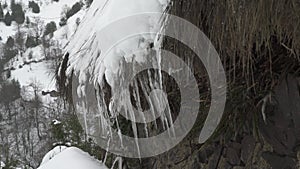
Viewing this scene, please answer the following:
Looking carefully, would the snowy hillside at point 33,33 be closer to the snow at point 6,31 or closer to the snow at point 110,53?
the snow at point 6,31

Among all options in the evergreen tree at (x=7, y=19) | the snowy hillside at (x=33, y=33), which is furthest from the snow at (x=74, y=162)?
the evergreen tree at (x=7, y=19)

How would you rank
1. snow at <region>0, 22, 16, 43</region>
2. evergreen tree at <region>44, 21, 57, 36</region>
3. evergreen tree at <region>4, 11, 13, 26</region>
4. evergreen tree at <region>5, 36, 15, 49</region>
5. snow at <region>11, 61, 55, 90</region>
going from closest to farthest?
snow at <region>11, 61, 55, 90</region>, evergreen tree at <region>44, 21, 57, 36</region>, evergreen tree at <region>5, 36, 15, 49</region>, snow at <region>0, 22, 16, 43</region>, evergreen tree at <region>4, 11, 13, 26</region>

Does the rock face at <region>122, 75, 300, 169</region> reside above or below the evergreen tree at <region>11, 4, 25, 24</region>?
below

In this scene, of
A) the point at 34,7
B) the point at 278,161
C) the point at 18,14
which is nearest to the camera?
the point at 278,161

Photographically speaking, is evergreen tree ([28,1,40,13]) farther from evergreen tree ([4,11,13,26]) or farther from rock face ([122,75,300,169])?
rock face ([122,75,300,169])

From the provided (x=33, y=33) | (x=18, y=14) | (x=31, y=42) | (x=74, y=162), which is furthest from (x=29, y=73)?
(x=74, y=162)

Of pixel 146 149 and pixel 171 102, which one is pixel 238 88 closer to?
pixel 171 102

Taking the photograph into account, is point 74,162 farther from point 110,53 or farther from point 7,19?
point 7,19

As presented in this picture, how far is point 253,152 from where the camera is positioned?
1.80 m

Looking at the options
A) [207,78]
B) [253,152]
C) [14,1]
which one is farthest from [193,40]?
[14,1]

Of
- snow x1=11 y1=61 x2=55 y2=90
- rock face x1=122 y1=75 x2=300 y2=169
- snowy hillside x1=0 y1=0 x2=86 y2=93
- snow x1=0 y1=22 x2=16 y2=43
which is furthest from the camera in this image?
snow x1=0 y1=22 x2=16 y2=43

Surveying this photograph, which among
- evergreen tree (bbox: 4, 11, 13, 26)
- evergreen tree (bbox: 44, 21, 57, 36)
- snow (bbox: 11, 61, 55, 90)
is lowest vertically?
snow (bbox: 11, 61, 55, 90)

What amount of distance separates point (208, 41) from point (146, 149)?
78 centimetres

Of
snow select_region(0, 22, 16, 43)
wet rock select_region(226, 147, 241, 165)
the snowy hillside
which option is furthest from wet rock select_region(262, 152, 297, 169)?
snow select_region(0, 22, 16, 43)
